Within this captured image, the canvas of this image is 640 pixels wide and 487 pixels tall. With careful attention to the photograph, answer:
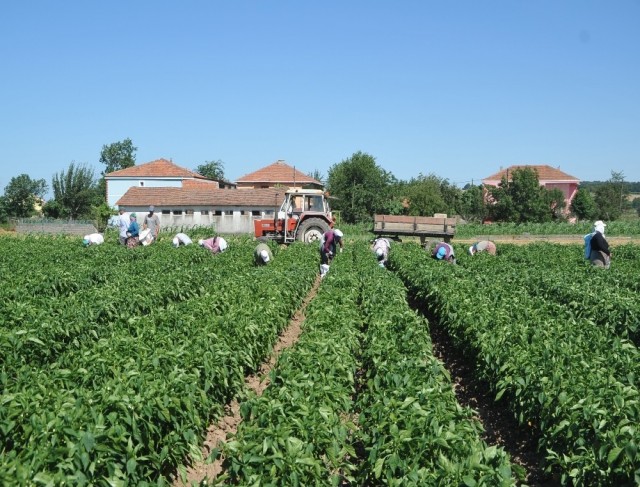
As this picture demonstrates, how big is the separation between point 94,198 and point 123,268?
59.7m

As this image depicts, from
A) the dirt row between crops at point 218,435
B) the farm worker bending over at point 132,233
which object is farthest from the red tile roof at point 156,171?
the dirt row between crops at point 218,435

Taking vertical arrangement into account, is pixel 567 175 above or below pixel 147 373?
above

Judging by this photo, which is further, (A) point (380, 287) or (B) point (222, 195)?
(B) point (222, 195)

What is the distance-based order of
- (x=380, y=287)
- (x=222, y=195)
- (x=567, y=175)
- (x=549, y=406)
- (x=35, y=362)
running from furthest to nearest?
(x=567, y=175) → (x=222, y=195) → (x=380, y=287) → (x=35, y=362) → (x=549, y=406)

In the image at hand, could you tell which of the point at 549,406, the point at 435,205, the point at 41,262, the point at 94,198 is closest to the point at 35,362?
the point at 549,406

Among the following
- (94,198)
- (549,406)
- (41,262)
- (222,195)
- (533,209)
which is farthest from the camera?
(94,198)

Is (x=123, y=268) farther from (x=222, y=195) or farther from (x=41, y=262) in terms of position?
(x=222, y=195)

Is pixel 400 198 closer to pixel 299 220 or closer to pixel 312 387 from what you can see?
pixel 299 220

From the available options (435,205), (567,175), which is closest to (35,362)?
(435,205)

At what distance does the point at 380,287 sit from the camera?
10.7m

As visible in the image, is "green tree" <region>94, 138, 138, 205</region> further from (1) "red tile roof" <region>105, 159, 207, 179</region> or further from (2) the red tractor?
(2) the red tractor

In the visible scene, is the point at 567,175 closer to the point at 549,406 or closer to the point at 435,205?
the point at 435,205

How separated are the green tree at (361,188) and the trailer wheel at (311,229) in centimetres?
3425

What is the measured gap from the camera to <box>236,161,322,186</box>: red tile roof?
70.2 metres
